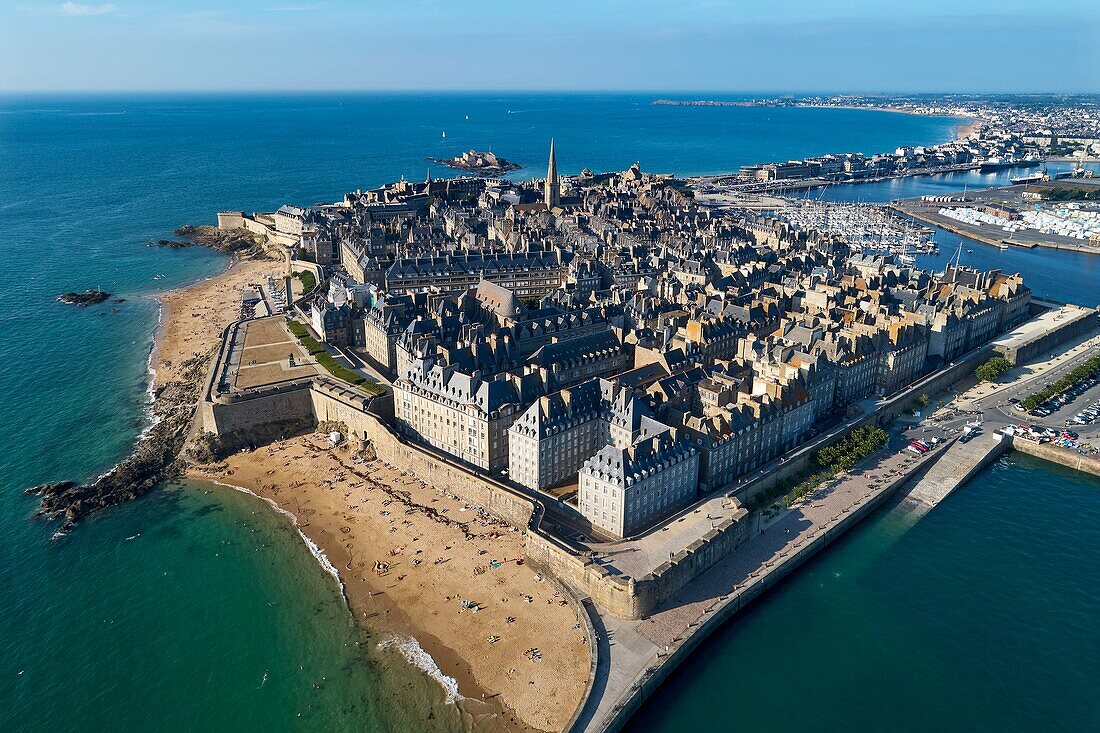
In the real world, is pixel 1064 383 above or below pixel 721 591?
above

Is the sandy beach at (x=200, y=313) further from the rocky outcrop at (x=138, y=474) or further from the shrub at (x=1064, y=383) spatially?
the shrub at (x=1064, y=383)

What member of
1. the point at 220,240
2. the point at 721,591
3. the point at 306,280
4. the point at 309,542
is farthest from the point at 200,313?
the point at 721,591

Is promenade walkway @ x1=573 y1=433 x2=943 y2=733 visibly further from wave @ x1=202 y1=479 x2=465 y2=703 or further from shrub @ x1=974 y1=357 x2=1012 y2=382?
shrub @ x1=974 y1=357 x2=1012 y2=382

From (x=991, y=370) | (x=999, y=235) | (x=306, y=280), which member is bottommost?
(x=991, y=370)

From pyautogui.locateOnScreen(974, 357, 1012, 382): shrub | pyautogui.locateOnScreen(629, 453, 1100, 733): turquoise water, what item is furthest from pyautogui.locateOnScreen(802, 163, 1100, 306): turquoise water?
pyautogui.locateOnScreen(629, 453, 1100, 733): turquoise water

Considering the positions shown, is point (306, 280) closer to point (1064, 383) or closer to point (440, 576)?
point (440, 576)

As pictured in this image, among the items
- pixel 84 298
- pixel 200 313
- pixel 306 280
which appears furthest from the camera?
pixel 306 280

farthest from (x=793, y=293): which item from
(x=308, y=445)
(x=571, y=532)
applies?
(x=308, y=445)

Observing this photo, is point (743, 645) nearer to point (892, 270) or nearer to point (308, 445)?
point (308, 445)
